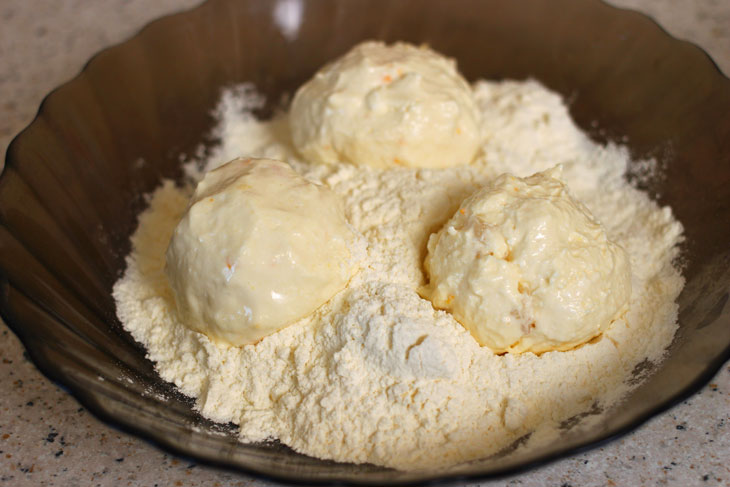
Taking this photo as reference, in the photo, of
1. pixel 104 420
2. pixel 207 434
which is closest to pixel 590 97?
pixel 207 434

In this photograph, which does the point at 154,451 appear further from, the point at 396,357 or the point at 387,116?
the point at 387,116

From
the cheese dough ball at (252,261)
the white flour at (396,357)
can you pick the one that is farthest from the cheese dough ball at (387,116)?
the cheese dough ball at (252,261)

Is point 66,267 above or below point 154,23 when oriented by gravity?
below

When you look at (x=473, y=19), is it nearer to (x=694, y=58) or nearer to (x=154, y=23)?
(x=694, y=58)

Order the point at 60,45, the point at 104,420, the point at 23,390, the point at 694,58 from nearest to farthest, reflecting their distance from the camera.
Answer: the point at 104,420 < the point at 23,390 < the point at 694,58 < the point at 60,45

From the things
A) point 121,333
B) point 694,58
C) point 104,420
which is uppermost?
point 694,58

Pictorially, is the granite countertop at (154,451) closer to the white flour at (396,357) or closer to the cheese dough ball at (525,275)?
the white flour at (396,357)

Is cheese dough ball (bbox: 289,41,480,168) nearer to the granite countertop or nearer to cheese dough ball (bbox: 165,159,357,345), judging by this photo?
cheese dough ball (bbox: 165,159,357,345)
